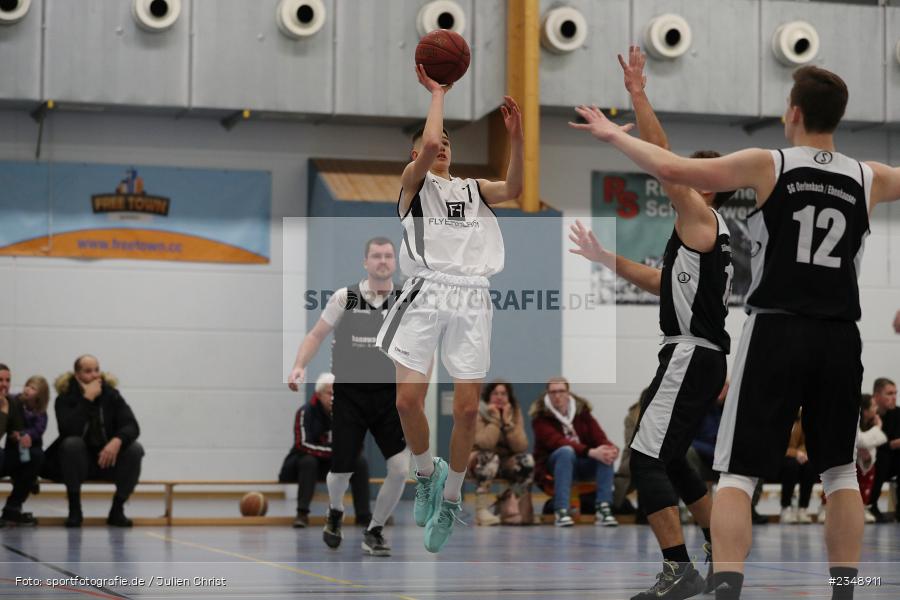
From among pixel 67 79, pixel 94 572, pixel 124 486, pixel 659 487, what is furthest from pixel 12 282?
pixel 659 487

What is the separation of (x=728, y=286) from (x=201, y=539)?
202 inches

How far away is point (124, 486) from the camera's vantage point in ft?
34.1

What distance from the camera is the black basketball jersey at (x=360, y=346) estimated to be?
8336 millimetres

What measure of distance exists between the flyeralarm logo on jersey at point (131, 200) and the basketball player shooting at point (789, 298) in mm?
11685

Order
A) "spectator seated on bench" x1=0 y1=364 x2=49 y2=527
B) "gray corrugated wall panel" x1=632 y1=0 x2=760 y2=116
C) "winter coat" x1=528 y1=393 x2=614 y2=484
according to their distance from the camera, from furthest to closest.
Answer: "gray corrugated wall panel" x1=632 y1=0 x2=760 y2=116
"winter coat" x1=528 y1=393 x2=614 y2=484
"spectator seated on bench" x1=0 y1=364 x2=49 y2=527

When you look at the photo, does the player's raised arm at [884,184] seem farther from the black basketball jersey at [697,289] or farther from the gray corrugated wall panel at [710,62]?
the gray corrugated wall panel at [710,62]

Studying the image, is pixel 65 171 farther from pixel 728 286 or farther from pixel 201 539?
pixel 728 286

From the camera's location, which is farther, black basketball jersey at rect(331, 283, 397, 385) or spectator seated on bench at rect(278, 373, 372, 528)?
spectator seated on bench at rect(278, 373, 372, 528)

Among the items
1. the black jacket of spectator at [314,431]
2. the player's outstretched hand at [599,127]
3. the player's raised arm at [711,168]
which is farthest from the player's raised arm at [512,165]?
the black jacket of spectator at [314,431]

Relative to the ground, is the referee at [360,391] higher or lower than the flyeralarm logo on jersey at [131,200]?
lower

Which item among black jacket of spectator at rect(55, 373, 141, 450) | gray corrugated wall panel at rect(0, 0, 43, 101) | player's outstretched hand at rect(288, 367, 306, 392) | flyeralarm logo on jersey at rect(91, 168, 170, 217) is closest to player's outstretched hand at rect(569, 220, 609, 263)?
player's outstretched hand at rect(288, 367, 306, 392)

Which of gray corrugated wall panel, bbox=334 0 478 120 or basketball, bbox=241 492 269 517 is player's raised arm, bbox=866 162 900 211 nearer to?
basketball, bbox=241 492 269 517

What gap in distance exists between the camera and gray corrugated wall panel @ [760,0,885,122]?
15.8 meters

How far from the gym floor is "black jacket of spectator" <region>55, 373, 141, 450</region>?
2.62ft
